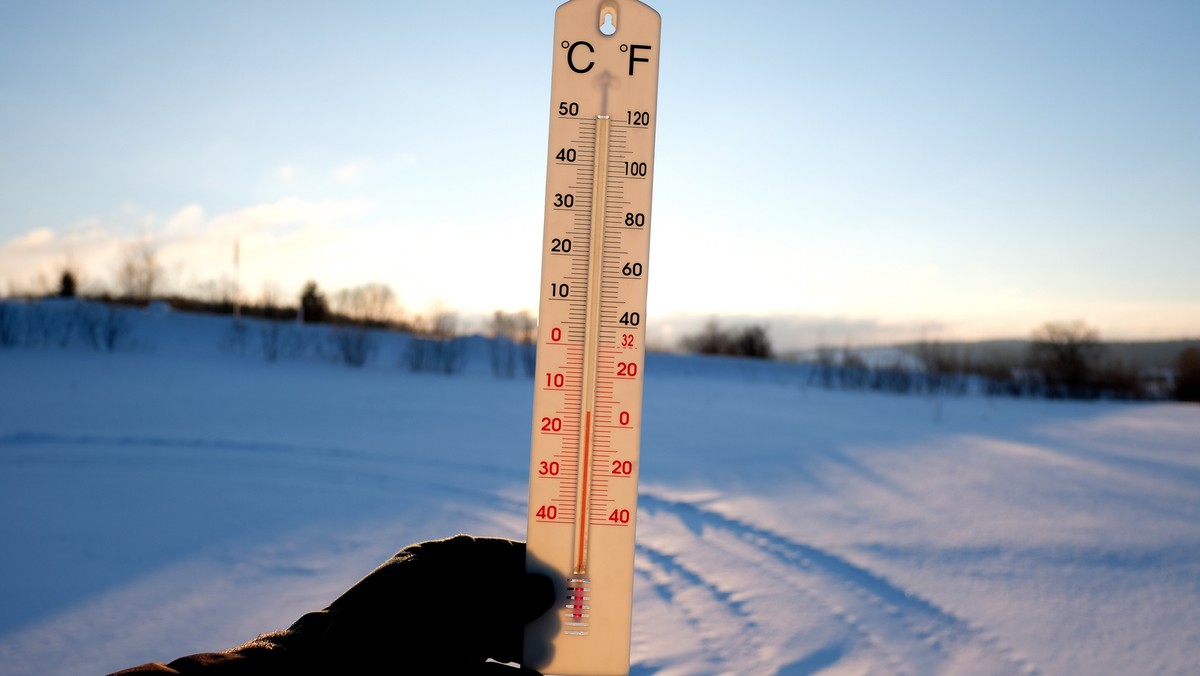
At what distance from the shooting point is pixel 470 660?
1.42 m

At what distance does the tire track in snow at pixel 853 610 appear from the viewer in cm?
209

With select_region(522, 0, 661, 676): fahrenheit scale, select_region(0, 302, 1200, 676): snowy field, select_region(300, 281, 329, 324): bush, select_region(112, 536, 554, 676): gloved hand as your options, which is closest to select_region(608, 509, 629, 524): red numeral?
select_region(522, 0, 661, 676): fahrenheit scale

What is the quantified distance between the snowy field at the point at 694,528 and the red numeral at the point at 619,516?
713mm

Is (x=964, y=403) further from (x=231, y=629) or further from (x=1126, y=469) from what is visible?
(x=231, y=629)

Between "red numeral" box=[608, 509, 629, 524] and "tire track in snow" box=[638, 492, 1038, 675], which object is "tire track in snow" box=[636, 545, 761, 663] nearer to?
"tire track in snow" box=[638, 492, 1038, 675]

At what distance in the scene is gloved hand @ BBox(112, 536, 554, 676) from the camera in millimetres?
1230

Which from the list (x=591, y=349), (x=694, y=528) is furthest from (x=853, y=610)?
(x=591, y=349)

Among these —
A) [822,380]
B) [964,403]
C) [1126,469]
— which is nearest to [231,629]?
[1126,469]

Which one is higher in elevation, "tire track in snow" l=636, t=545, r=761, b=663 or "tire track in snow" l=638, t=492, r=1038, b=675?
"tire track in snow" l=638, t=492, r=1038, b=675

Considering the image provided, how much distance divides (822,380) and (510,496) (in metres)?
13.5

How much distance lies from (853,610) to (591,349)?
1585mm

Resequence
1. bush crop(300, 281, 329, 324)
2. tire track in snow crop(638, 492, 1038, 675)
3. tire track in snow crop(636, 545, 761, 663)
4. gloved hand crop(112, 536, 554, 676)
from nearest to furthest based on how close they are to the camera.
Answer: gloved hand crop(112, 536, 554, 676) < tire track in snow crop(638, 492, 1038, 675) < tire track in snow crop(636, 545, 761, 663) < bush crop(300, 281, 329, 324)

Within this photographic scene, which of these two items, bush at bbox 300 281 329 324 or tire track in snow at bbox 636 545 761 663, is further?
bush at bbox 300 281 329 324

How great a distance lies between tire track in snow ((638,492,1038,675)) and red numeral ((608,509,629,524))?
806 millimetres
